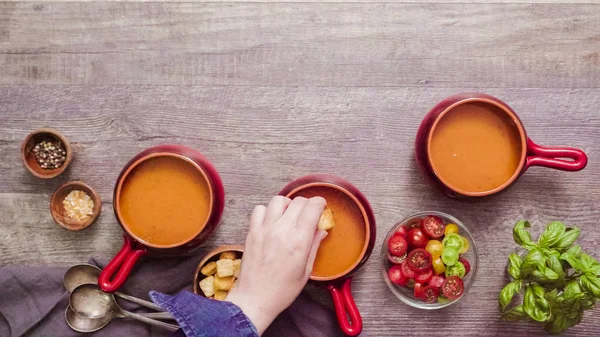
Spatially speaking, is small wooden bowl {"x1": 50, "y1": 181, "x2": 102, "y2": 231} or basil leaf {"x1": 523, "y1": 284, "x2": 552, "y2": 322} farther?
small wooden bowl {"x1": 50, "y1": 181, "x2": 102, "y2": 231}

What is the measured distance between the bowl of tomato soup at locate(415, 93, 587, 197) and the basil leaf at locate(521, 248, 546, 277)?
177 millimetres

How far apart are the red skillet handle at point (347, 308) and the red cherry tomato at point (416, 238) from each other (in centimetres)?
19

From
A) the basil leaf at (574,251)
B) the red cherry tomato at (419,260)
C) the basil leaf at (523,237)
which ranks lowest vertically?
the red cherry tomato at (419,260)

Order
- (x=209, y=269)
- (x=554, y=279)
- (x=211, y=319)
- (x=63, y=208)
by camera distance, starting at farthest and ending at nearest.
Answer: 1. (x=63, y=208)
2. (x=209, y=269)
3. (x=554, y=279)
4. (x=211, y=319)

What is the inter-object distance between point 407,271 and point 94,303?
31.6 inches

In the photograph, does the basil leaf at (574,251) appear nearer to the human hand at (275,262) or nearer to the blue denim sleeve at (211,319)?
the human hand at (275,262)

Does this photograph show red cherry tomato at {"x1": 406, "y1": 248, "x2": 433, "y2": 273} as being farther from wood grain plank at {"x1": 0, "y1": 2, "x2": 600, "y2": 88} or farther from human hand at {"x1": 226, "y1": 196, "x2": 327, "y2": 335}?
wood grain plank at {"x1": 0, "y1": 2, "x2": 600, "y2": 88}

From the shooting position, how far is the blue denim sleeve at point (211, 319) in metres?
1.37

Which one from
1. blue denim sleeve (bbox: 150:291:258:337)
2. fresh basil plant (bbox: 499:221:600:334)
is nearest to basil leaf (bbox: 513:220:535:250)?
fresh basil plant (bbox: 499:221:600:334)

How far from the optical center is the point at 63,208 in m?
1.69

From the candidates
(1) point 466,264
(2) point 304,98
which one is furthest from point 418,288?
(2) point 304,98

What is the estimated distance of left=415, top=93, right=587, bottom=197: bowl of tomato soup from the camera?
1571 millimetres

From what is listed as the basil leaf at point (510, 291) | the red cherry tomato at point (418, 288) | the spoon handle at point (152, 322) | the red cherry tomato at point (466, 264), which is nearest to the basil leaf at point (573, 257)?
the basil leaf at point (510, 291)

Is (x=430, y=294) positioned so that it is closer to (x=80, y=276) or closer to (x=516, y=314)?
(x=516, y=314)
